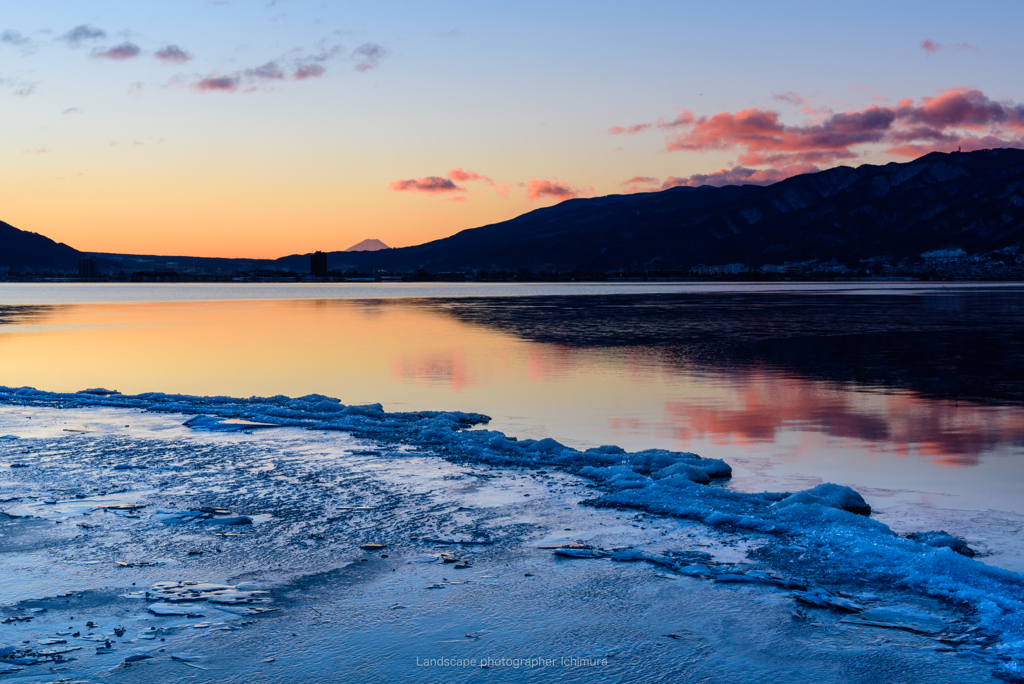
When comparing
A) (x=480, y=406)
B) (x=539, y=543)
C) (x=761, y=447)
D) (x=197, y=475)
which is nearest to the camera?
(x=539, y=543)

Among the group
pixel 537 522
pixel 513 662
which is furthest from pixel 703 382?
pixel 513 662

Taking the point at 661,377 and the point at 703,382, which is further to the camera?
the point at 661,377

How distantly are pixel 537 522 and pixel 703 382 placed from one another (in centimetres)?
1518

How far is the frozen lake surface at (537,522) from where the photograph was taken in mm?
6414

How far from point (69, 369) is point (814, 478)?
82.9 ft

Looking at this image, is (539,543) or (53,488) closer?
(539,543)

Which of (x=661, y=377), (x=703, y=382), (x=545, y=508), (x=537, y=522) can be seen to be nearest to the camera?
(x=537, y=522)

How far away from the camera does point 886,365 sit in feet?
91.5

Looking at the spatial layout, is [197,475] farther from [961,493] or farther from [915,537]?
[961,493]

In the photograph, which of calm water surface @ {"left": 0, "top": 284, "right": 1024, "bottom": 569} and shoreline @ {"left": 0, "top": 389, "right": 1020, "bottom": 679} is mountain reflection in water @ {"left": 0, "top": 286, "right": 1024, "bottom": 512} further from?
shoreline @ {"left": 0, "top": 389, "right": 1020, "bottom": 679}

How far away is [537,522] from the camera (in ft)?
32.0

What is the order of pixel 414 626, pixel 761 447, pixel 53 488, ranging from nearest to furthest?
pixel 414 626
pixel 53 488
pixel 761 447

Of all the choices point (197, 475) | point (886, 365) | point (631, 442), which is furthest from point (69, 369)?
point (886, 365)

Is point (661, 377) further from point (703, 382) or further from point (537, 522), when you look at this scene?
point (537, 522)
